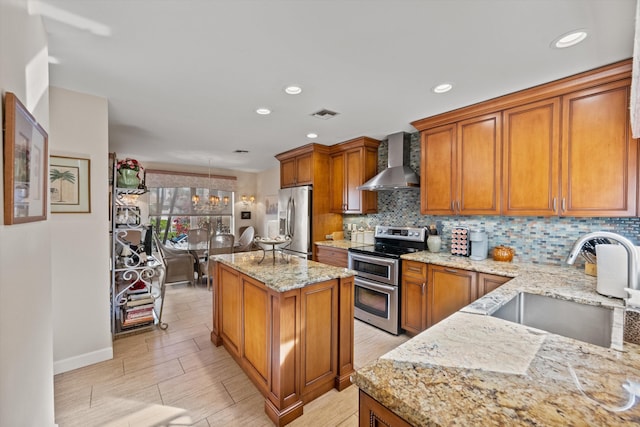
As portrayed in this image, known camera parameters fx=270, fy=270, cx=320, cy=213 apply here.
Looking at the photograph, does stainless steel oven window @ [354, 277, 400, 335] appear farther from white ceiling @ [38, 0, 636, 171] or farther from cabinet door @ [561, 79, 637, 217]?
white ceiling @ [38, 0, 636, 171]

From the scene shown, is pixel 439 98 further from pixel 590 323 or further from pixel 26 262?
pixel 26 262

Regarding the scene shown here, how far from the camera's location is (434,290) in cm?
266

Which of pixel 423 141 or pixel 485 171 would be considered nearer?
pixel 485 171

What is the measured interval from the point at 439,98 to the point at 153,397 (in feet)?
11.1

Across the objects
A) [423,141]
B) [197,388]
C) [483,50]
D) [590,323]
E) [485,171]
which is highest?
[483,50]

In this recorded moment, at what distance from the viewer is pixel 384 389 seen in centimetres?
71

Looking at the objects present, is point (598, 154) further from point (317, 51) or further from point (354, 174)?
point (354, 174)

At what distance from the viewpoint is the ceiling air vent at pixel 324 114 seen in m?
2.79

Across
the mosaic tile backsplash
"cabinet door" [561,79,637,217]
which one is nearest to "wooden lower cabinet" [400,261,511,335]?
the mosaic tile backsplash

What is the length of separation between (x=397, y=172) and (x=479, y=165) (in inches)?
37.2

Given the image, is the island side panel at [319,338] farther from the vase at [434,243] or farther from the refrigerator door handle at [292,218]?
the refrigerator door handle at [292,218]

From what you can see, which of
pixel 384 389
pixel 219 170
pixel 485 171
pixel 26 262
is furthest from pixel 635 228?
pixel 219 170

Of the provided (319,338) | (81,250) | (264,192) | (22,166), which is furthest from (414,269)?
(264,192)

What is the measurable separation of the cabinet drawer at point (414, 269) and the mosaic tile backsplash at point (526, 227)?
0.62 m
